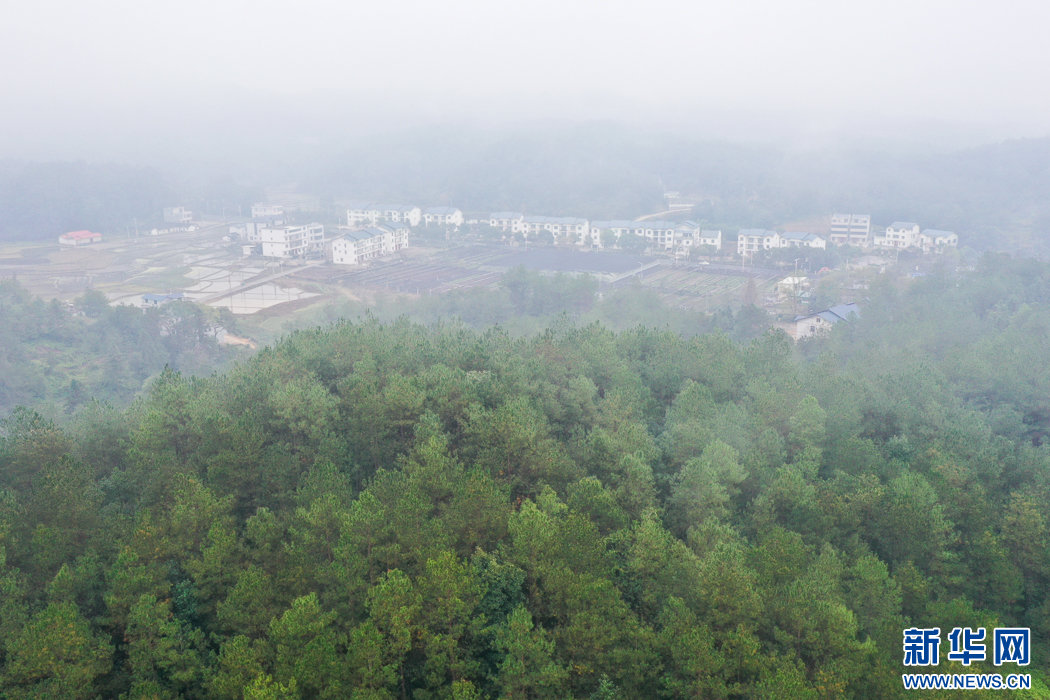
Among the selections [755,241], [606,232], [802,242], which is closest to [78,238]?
[606,232]

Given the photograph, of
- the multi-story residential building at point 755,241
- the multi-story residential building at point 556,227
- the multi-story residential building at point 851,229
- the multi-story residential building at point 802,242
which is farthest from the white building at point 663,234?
the multi-story residential building at point 851,229

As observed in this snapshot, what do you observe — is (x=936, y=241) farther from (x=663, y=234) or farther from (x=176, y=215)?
(x=176, y=215)

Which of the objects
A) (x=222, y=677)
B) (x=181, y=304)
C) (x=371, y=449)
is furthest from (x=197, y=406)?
(x=181, y=304)

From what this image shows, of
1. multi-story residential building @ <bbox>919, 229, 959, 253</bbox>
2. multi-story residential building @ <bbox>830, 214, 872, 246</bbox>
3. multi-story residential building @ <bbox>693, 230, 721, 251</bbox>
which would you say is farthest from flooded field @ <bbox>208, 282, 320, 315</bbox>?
multi-story residential building @ <bbox>919, 229, 959, 253</bbox>

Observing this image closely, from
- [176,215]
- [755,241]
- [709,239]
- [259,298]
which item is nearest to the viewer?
[259,298]

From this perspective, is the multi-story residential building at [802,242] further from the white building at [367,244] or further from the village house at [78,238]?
the village house at [78,238]

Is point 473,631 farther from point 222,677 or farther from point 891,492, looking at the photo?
point 891,492

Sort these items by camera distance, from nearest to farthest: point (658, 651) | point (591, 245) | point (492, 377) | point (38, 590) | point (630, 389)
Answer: point (658, 651)
point (38, 590)
point (492, 377)
point (630, 389)
point (591, 245)
